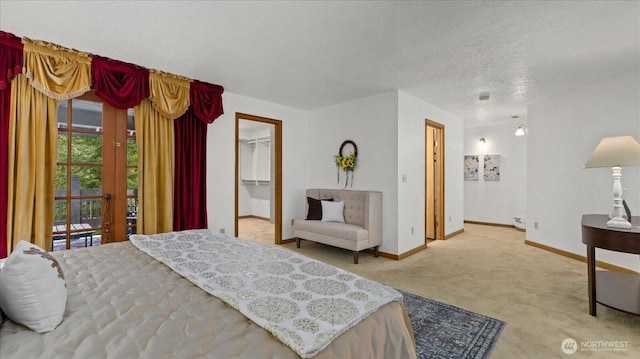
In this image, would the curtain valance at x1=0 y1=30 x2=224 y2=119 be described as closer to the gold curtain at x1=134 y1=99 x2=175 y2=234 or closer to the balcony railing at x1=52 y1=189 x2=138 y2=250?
the gold curtain at x1=134 y1=99 x2=175 y2=234

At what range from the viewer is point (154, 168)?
341 cm

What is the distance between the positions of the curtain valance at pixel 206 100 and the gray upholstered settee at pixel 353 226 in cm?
206

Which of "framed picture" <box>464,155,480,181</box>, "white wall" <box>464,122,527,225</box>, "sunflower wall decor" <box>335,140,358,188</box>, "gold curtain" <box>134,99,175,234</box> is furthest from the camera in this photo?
"framed picture" <box>464,155,480,181</box>

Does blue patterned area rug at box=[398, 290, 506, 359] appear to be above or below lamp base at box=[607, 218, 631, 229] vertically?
below

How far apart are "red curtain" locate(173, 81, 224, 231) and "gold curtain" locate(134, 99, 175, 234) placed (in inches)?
4.1

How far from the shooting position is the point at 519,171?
21.1 ft

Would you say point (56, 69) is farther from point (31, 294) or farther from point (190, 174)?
point (31, 294)

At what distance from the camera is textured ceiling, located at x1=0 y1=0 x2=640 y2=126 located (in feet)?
7.00

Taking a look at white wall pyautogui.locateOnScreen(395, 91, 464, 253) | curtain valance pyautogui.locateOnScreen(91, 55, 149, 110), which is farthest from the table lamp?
curtain valance pyautogui.locateOnScreen(91, 55, 149, 110)

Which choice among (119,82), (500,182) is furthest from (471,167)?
(119,82)

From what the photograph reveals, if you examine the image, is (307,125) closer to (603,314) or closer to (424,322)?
(424,322)

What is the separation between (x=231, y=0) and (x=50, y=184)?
2.55m

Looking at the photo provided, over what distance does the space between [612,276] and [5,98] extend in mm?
5890

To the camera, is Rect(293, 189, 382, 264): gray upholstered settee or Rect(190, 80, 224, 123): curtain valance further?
Rect(293, 189, 382, 264): gray upholstered settee
